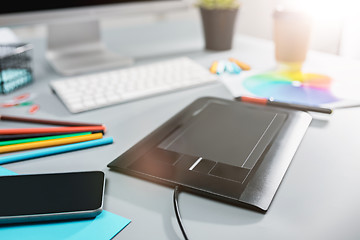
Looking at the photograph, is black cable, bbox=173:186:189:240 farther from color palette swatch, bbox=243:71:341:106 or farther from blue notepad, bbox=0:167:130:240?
color palette swatch, bbox=243:71:341:106

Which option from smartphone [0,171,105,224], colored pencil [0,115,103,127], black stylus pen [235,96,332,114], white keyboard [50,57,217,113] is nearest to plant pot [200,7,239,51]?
white keyboard [50,57,217,113]

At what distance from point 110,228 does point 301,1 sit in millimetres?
1163

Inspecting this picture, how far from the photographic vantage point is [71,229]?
0.38 m

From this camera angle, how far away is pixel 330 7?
1229 mm

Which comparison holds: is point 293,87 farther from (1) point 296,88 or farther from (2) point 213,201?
(2) point 213,201

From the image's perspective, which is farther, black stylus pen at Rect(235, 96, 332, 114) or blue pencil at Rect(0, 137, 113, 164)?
black stylus pen at Rect(235, 96, 332, 114)

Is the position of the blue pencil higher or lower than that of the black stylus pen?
lower

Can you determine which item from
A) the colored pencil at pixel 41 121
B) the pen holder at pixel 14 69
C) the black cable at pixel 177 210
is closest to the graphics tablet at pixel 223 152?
the black cable at pixel 177 210

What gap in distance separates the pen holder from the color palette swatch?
45cm

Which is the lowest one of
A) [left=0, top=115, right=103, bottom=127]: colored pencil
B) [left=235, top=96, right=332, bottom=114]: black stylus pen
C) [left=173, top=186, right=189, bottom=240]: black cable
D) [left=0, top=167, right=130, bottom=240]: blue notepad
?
[left=0, top=167, right=130, bottom=240]: blue notepad

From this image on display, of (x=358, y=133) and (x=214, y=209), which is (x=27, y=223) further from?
(x=358, y=133)

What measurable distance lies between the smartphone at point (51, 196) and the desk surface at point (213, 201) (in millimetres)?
23

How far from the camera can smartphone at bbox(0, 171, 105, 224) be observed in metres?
0.38

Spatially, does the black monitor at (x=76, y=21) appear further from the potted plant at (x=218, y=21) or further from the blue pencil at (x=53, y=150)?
the blue pencil at (x=53, y=150)
